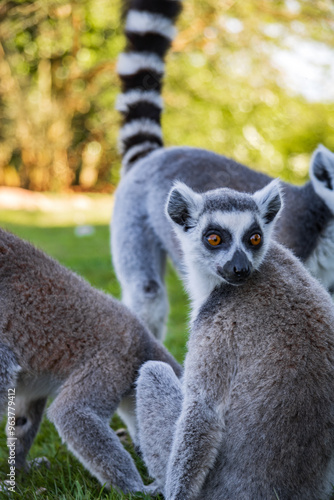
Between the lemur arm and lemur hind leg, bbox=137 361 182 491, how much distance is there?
195mm

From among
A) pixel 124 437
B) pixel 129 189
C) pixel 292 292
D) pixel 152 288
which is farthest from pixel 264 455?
pixel 129 189

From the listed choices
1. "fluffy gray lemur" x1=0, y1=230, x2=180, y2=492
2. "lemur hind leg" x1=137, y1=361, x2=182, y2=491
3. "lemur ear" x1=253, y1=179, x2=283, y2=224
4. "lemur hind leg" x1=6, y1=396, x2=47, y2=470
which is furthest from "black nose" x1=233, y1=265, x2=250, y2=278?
"lemur hind leg" x1=6, y1=396, x2=47, y2=470

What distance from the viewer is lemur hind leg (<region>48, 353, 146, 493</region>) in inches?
118

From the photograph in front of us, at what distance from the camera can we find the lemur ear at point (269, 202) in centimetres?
321

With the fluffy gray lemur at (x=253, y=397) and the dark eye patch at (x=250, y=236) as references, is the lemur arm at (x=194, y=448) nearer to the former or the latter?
the fluffy gray lemur at (x=253, y=397)

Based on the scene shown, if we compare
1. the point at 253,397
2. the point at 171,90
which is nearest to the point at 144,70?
the point at 253,397

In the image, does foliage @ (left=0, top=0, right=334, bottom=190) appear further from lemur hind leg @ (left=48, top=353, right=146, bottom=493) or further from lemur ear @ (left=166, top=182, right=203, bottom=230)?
lemur hind leg @ (left=48, top=353, right=146, bottom=493)

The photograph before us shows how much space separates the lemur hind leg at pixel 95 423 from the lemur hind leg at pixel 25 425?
43 cm

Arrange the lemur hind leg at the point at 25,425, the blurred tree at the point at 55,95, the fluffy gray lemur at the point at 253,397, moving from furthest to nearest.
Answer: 1. the blurred tree at the point at 55,95
2. the lemur hind leg at the point at 25,425
3. the fluffy gray lemur at the point at 253,397

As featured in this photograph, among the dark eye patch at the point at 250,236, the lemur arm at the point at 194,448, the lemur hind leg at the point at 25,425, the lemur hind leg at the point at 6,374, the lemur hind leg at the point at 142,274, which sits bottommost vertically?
the lemur hind leg at the point at 142,274

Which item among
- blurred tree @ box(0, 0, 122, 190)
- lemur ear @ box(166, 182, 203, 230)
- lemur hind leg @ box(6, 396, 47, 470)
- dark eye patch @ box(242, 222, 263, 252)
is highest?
dark eye patch @ box(242, 222, 263, 252)

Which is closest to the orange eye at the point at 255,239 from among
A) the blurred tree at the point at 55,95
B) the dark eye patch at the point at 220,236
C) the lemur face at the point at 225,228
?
the lemur face at the point at 225,228

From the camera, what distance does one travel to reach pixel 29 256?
346cm

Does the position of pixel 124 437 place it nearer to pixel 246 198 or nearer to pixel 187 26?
pixel 246 198
